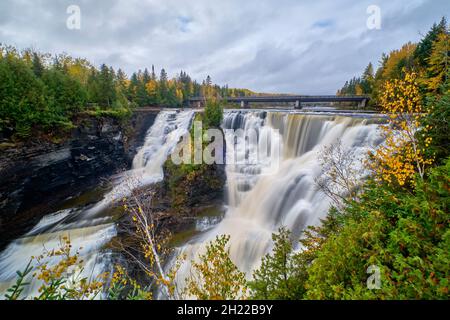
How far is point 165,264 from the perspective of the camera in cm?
1166

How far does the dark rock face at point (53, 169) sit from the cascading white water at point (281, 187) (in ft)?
49.0

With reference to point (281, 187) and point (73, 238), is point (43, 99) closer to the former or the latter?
point (73, 238)

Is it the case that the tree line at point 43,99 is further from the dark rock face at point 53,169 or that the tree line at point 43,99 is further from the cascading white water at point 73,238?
the cascading white water at point 73,238

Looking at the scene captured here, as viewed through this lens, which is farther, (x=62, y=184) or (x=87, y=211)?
(x=62, y=184)

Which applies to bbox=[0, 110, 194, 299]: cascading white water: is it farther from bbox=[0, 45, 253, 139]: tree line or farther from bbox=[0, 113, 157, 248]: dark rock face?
bbox=[0, 45, 253, 139]: tree line

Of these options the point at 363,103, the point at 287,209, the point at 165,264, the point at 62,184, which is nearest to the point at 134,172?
the point at 62,184

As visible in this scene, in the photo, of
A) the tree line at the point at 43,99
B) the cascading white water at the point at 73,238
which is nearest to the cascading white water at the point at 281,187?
the cascading white water at the point at 73,238

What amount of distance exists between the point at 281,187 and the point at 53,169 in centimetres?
2165

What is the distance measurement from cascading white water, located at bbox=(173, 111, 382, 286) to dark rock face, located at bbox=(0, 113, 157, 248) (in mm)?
14940

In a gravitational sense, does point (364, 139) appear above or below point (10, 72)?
below

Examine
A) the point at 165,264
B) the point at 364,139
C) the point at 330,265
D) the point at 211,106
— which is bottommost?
the point at 165,264
